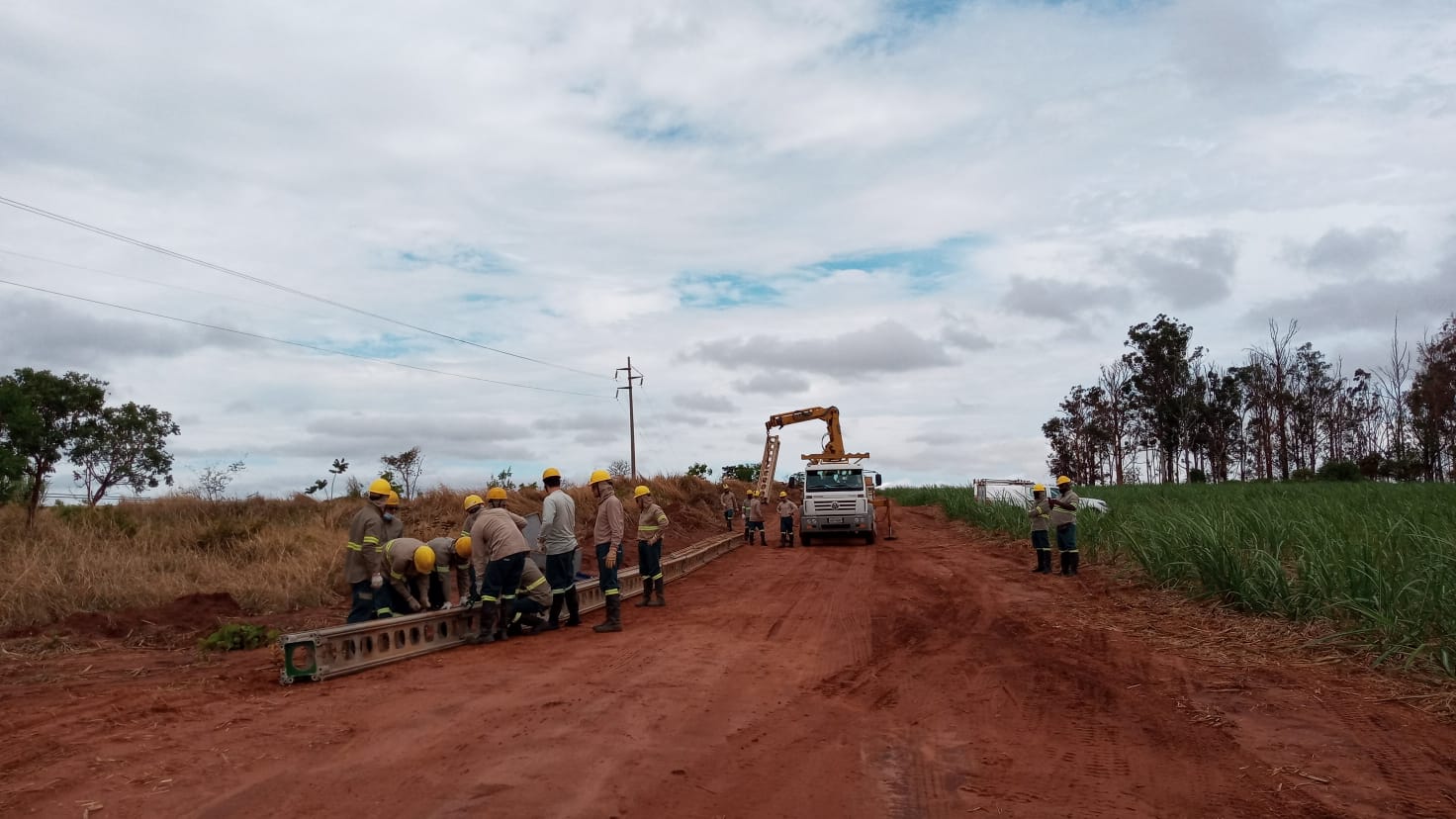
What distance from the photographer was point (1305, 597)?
9727 millimetres

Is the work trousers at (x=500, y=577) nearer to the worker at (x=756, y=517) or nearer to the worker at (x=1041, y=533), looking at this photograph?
the worker at (x=1041, y=533)

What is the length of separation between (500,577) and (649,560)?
3.01m

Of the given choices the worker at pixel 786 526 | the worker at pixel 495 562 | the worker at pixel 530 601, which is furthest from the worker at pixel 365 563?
the worker at pixel 786 526

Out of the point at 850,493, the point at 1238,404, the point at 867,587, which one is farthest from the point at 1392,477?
the point at 867,587

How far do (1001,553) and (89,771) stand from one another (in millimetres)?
A: 18978

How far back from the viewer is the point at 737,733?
6523mm

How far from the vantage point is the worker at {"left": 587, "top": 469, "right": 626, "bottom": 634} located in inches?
440

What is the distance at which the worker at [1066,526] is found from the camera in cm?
1595

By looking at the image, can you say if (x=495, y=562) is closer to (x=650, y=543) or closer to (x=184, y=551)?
(x=650, y=543)

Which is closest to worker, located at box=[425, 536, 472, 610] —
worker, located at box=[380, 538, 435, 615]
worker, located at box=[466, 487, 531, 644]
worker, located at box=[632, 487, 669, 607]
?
worker, located at box=[380, 538, 435, 615]

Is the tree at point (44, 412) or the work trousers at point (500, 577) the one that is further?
the tree at point (44, 412)

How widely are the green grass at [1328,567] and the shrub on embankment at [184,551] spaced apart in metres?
12.1

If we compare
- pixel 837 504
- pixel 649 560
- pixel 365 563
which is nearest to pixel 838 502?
pixel 837 504

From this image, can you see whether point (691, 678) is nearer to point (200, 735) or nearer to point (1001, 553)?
point (200, 735)
